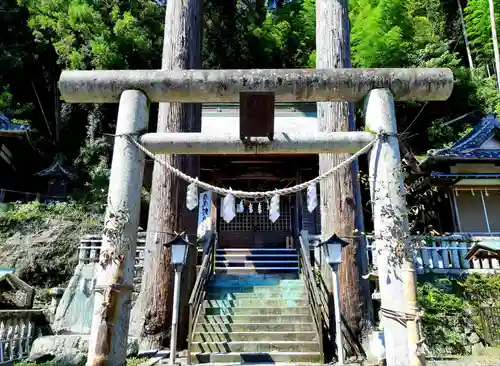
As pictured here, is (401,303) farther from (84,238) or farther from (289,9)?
(289,9)

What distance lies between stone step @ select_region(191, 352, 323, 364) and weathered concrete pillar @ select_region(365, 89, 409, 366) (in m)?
2.82

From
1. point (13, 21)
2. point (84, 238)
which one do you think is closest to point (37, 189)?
point (13, 21)

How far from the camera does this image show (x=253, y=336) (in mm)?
6605

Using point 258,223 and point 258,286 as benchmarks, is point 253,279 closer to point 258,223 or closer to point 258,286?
point 258,286

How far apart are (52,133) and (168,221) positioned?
57.9 feet

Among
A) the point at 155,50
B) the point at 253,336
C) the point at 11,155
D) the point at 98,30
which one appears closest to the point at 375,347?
the point at 253,336

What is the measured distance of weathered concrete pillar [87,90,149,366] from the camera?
3.46 m

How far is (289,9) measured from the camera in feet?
68.4

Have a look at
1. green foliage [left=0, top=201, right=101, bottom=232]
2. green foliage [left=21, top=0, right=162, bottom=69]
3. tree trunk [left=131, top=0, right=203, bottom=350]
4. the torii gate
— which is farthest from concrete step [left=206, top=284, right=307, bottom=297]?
green foliage [left=21, top=0, right=162, bottom=69]

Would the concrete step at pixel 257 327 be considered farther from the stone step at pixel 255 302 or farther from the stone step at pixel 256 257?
the stone step at pixel 256 257

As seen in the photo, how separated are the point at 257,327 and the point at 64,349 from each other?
336cm

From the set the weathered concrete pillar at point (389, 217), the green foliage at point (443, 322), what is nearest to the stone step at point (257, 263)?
the green foliage at point (443, 322)

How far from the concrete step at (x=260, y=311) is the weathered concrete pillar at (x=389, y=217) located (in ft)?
12.2

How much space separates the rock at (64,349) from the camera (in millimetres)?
5961
